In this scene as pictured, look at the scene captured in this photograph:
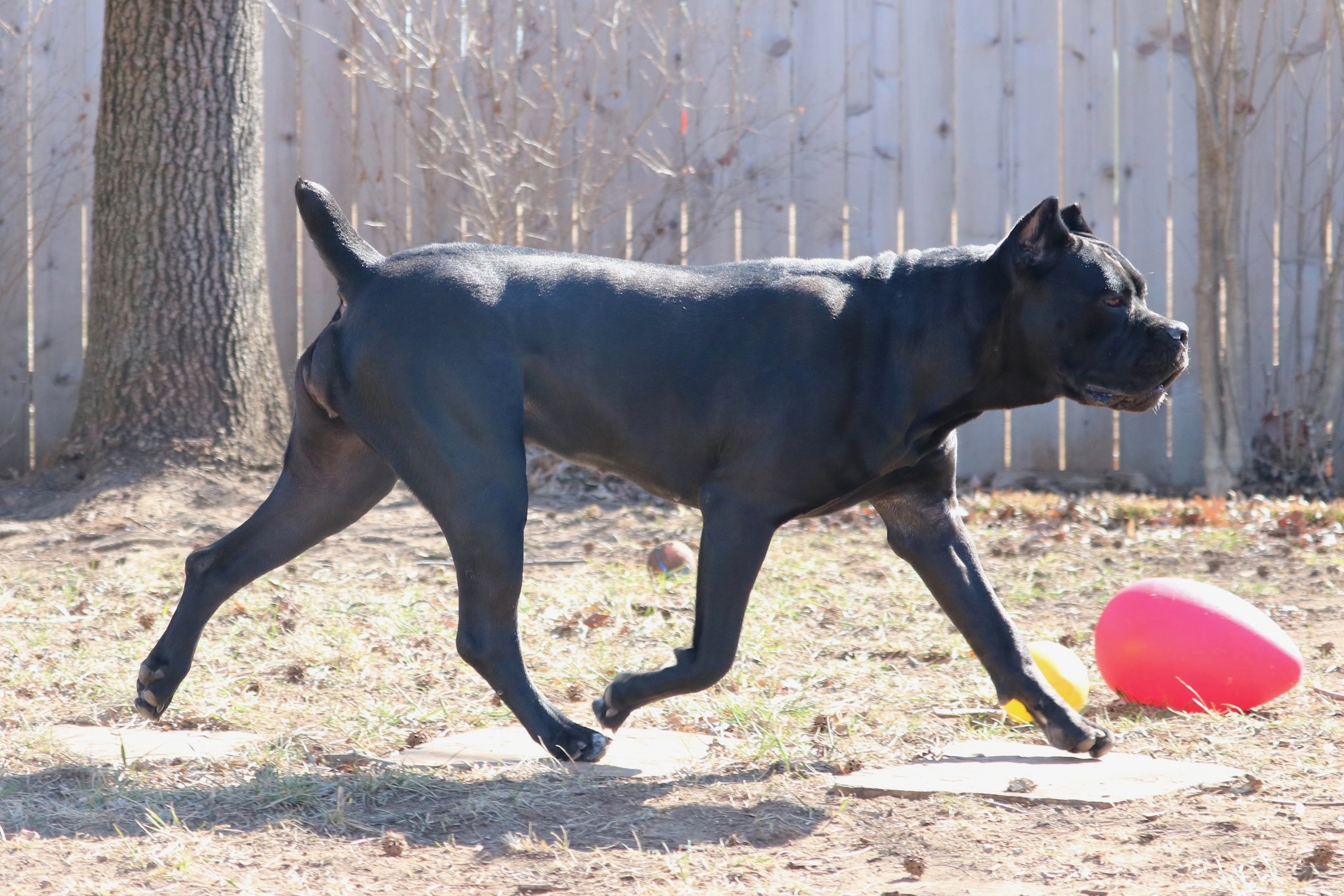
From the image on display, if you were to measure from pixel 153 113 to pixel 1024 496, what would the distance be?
4.91m

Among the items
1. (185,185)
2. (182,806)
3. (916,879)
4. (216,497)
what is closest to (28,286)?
(185,185)

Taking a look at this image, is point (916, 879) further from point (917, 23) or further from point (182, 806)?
point (917, 23)

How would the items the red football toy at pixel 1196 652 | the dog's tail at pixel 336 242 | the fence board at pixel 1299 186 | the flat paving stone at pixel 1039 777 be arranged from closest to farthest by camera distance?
the flat paving stone at pixel 1039 777
the dog's tail at pixel 336 242
the red football toy at pixel 1196 652
the fence board at pixel 1299 186

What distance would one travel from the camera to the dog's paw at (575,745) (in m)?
3.30

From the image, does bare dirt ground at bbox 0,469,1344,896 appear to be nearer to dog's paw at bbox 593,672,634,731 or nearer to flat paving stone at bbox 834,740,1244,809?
flat paving stone at bbox 834,740,1244,809

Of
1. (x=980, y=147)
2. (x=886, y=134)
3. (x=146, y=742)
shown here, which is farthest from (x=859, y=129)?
(x=146, y=742)

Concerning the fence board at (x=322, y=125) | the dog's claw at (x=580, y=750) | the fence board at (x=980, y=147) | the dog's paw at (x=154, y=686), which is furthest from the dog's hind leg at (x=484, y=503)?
the fence board at (x=980, y=147)

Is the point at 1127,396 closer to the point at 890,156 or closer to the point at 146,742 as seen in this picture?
the point at 146,742

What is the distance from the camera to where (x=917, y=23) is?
8234 mm

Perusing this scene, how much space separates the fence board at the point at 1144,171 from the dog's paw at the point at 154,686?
6139 millimetres

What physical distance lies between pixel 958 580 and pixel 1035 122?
538cm

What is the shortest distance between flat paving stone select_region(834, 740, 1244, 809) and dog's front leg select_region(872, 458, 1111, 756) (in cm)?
14

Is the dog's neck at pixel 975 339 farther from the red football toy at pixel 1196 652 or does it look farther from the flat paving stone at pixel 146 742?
the flat paving stone at pixel 146 742

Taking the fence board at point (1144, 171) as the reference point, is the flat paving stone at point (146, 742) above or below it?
below
